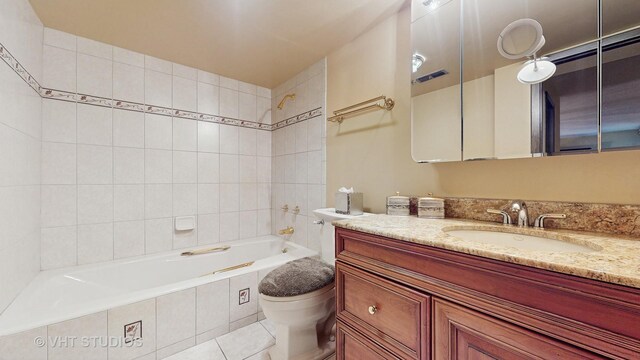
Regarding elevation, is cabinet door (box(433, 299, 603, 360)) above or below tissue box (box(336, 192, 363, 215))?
below

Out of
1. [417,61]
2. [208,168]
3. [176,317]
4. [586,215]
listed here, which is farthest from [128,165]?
[586,215]

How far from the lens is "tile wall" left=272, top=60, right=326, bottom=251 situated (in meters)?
2.13

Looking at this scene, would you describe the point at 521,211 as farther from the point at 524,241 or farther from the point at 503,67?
the point at 503,67

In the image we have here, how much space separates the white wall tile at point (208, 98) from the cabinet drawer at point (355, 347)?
222cm

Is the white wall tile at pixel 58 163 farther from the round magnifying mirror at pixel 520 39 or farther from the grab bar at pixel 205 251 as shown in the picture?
the round magnifying mirror at pixel 520 39

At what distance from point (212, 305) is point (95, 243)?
1090mm

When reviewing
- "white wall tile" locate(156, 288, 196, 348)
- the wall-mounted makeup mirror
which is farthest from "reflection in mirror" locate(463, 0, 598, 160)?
"white wall tile" locate(156, 288, 196, 348)

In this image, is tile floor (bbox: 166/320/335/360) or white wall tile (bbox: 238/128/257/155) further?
white wall tile (bbox: 238/128/257/155)

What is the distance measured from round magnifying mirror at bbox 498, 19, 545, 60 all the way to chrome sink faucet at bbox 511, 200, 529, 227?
0.62m

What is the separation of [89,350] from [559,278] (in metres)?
2.01

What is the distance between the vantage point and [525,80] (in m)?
1.00

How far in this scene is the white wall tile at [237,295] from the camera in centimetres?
174

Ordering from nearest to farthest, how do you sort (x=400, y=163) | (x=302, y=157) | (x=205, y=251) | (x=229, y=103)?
1. (x=400, y=163)
2. (x=205, y=251)
3. (x=302, y=157)
4. (x=229, y=103)

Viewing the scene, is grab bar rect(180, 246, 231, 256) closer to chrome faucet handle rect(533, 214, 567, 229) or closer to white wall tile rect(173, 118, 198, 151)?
white wall tile rect(173, 118, 198, 151)
